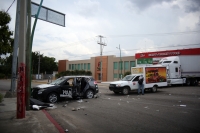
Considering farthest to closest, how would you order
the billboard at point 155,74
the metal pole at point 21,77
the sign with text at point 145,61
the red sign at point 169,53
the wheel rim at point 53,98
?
the sign with text at point 145,61 → the red sign at point 169,53 → the billboard at point 155,74 → the wheel rim at point 53,98 → the metal pole at point 21,77

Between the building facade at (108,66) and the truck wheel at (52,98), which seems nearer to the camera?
the truck wheel at (52,98)

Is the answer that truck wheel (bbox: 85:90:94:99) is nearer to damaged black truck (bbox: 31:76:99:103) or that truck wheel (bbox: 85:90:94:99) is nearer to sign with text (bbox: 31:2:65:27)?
damaged black truck (bbox: 31:76:99:103)

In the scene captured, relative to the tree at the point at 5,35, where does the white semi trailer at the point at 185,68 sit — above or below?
below

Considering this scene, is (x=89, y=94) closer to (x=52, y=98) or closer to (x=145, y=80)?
(x=52, y=98)

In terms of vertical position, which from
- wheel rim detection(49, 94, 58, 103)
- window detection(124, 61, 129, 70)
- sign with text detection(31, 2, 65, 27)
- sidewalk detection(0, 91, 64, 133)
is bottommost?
sidewalk detection(0, 91, 64, 133)

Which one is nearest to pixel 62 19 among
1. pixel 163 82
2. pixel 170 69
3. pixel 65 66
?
pixel 163 82

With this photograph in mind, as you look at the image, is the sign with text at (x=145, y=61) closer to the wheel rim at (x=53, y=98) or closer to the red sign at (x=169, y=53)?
the red sign at (x=169, y=53)

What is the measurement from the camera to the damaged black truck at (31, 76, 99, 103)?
10727 millimetres

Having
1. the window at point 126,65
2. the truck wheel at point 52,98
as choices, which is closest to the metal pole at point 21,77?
the truck wheel at point 52,98

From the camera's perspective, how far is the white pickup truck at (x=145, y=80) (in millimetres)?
14881

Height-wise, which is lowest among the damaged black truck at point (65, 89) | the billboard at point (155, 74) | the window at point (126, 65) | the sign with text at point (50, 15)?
the damaged black truck at point (65, 89)

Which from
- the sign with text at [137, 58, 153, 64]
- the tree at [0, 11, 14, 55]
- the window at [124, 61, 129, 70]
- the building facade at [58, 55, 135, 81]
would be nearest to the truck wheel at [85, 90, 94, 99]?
the tree at [0, 11, 14, 55]

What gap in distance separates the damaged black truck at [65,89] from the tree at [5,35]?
532 cm

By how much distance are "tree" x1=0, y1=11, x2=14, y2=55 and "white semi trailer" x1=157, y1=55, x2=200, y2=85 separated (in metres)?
17.9
